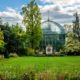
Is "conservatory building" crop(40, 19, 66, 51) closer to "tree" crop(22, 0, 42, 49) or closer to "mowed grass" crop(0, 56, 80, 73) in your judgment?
"tree" crop(22, 0, 42, 49)

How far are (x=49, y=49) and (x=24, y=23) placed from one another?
19365 millimetres

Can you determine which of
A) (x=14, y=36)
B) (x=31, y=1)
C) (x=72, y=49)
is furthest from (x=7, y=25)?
(x=72, y=49)

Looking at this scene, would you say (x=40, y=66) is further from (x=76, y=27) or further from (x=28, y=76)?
(x=76, y=27)

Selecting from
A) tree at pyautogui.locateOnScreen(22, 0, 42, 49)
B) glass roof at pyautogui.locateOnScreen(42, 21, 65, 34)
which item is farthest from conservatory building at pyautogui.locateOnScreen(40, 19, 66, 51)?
tree at pyautogui.locateOnScreen(22, 0, 42, 49)

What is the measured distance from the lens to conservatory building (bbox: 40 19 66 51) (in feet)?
335

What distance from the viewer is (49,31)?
341 ft

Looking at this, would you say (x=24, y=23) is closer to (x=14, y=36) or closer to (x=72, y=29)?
(x=14, y=36)

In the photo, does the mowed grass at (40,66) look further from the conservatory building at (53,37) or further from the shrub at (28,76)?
the conservatory building at (53,37)

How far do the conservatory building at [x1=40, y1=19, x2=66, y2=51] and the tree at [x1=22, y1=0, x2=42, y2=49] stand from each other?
22.8m

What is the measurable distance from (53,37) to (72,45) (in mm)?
16014

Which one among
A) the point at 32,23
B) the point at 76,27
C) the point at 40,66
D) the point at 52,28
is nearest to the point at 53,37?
the point at 52,28

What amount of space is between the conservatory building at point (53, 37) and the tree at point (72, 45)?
10.4m

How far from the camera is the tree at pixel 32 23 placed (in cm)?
7750

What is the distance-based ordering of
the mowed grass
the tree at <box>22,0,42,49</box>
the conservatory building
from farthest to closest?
the conservatory building
the tree at <box>22,0,42,49</box>
the mowed grass
